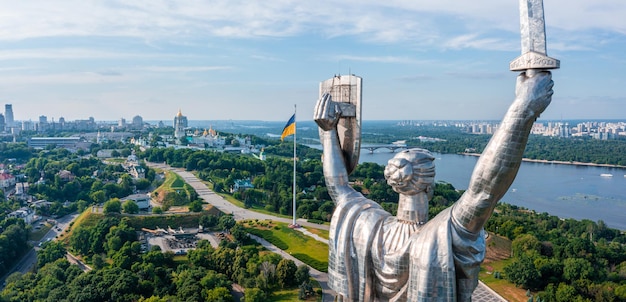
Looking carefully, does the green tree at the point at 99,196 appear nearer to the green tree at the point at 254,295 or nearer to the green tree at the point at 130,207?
the green tree at the point at 130,207

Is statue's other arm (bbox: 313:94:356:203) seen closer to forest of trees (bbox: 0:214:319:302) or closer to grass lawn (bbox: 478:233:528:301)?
forest of trees (bbox: 0:214:319:302)

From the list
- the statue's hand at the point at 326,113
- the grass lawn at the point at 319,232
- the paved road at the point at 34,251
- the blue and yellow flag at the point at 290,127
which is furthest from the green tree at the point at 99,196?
the statue's hand at the point at 326,113

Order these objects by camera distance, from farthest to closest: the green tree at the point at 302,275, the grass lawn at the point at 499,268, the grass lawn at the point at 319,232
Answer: the grass lawn at the point at 319,232, the green tree at the point at 302,275, the grass lawn at the point at 499,268

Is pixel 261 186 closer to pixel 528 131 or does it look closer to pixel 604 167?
pixel 528 131

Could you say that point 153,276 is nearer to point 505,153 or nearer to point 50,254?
point 50,254

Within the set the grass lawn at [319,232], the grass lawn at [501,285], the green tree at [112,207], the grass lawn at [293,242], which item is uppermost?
the green tree at [112,207]

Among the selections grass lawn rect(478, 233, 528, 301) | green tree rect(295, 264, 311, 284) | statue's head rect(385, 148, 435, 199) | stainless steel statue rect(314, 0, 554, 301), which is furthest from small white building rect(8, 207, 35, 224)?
statue's head rect(385, 148, 435, 199)

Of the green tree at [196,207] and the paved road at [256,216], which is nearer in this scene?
the paved road at [256,216]
